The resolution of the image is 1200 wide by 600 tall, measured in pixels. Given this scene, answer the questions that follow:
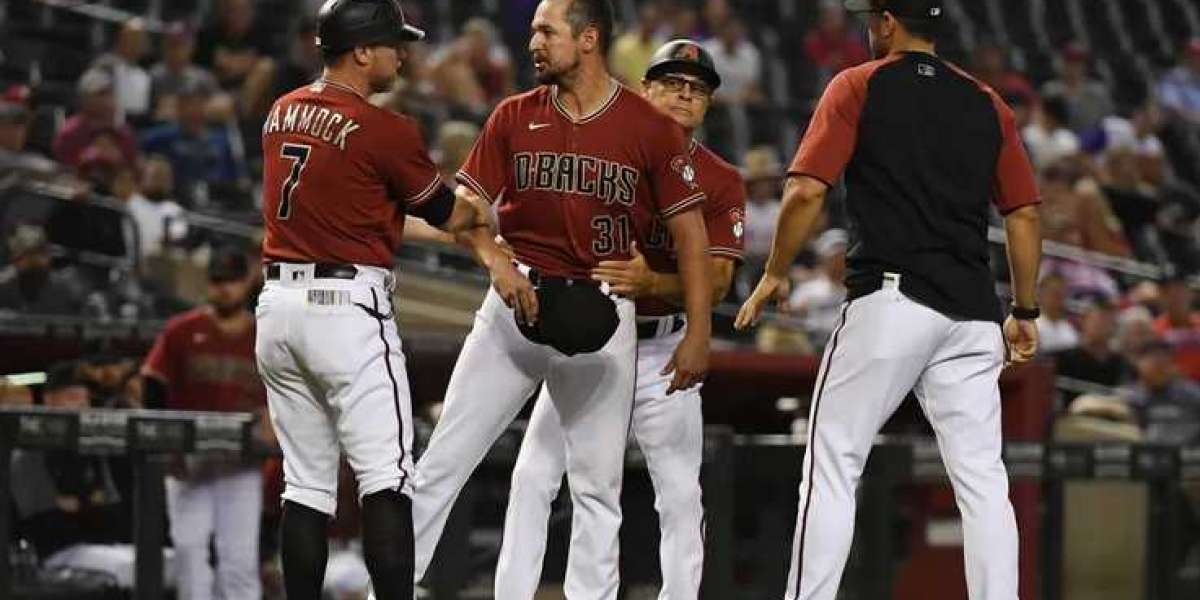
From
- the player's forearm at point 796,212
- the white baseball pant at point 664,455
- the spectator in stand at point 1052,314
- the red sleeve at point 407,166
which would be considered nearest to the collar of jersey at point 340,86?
the red sleeve at point 407,166

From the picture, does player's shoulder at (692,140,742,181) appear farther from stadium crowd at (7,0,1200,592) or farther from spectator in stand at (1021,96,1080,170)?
spectator in stand at (1021,96,1080,170)

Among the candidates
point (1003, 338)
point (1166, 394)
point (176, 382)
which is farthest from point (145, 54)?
point (1003, 338)

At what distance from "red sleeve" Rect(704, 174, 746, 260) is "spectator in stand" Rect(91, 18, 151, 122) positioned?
701 centimetres

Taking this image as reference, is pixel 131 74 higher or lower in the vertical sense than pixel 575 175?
higher

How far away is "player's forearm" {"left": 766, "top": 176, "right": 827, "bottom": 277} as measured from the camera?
588 cm

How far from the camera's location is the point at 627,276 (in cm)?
634

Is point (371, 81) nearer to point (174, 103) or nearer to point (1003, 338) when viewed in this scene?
point (1003, 338)

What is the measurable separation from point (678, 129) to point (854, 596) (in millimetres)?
3144

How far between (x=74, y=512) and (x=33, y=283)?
2060mm

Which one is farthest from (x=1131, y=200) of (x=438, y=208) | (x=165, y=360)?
(x=438, y=208)

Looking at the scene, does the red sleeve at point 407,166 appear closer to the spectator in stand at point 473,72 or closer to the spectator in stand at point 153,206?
the spectator in stand at point 153,206

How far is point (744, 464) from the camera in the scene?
28.7ft

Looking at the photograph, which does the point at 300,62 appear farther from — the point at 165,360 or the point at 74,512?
the point at 74,512

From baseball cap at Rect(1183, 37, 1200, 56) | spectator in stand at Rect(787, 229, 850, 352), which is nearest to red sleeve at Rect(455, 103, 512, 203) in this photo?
spectator in stand at Rect(787, 229, 850, 352)
